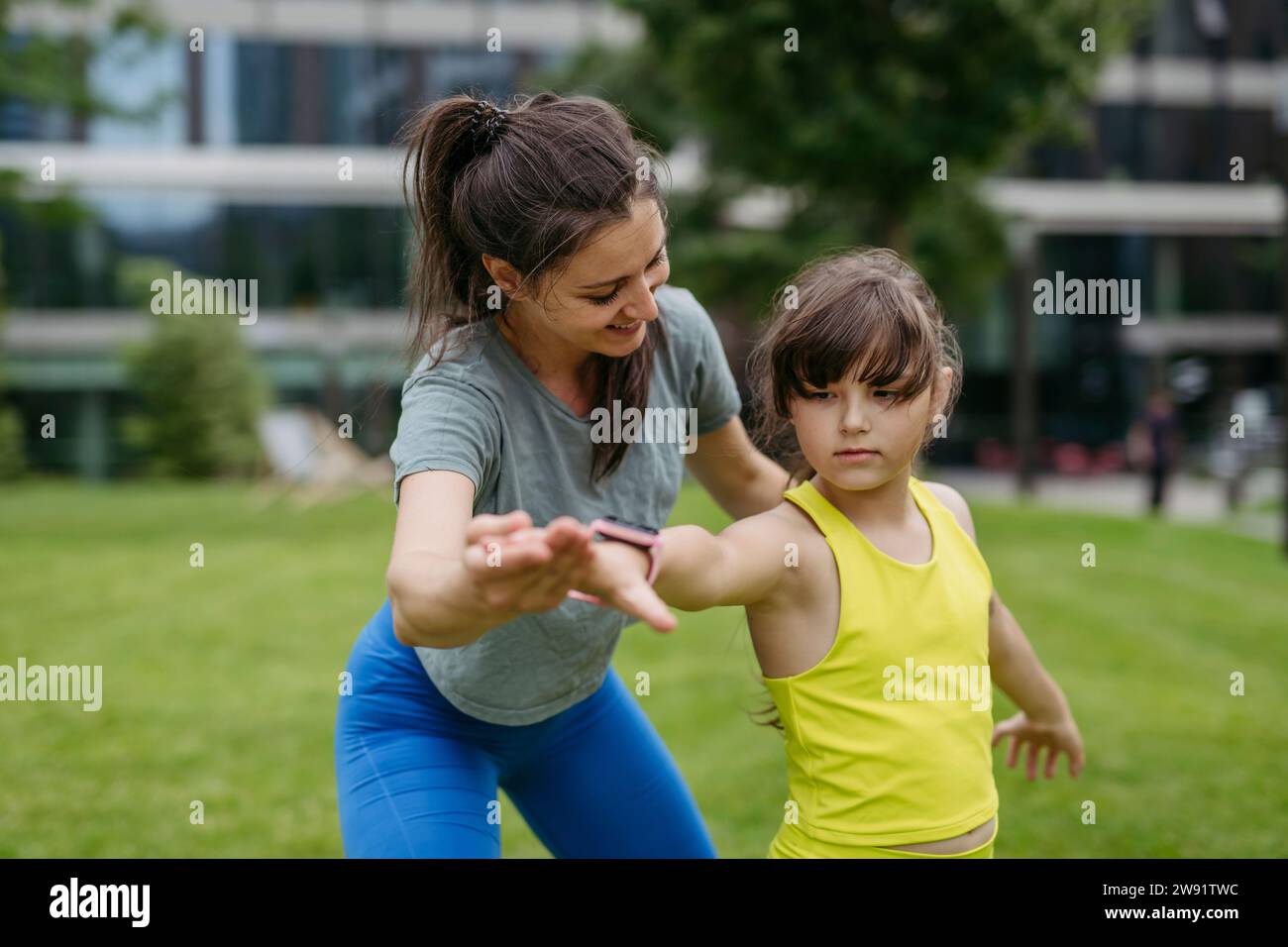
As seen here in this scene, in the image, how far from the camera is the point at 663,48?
14562 millimetres

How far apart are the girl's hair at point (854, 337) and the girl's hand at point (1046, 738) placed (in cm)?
62

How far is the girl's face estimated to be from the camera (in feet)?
6.73

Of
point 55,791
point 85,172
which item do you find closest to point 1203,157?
point 85,172

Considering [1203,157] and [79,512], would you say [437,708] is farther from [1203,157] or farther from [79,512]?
[1203,157]

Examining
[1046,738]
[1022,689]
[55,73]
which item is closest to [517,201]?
[1022,689]

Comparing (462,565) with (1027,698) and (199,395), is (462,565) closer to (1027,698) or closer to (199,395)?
(1027,698)

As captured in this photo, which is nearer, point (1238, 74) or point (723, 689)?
point (723, 689)

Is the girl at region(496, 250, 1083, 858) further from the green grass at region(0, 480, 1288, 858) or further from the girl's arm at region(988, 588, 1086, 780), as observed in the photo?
the green grass at region(0, 480, 1288, 858)

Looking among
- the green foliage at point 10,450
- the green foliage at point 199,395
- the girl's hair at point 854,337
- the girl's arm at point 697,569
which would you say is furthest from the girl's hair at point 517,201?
the green foliage at point 10,450

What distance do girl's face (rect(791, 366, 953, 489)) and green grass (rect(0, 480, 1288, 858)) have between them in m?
0.65

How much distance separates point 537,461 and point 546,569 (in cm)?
72

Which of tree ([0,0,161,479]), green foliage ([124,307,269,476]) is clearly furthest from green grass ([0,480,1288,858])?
green foliage ([124,307,269,476])
